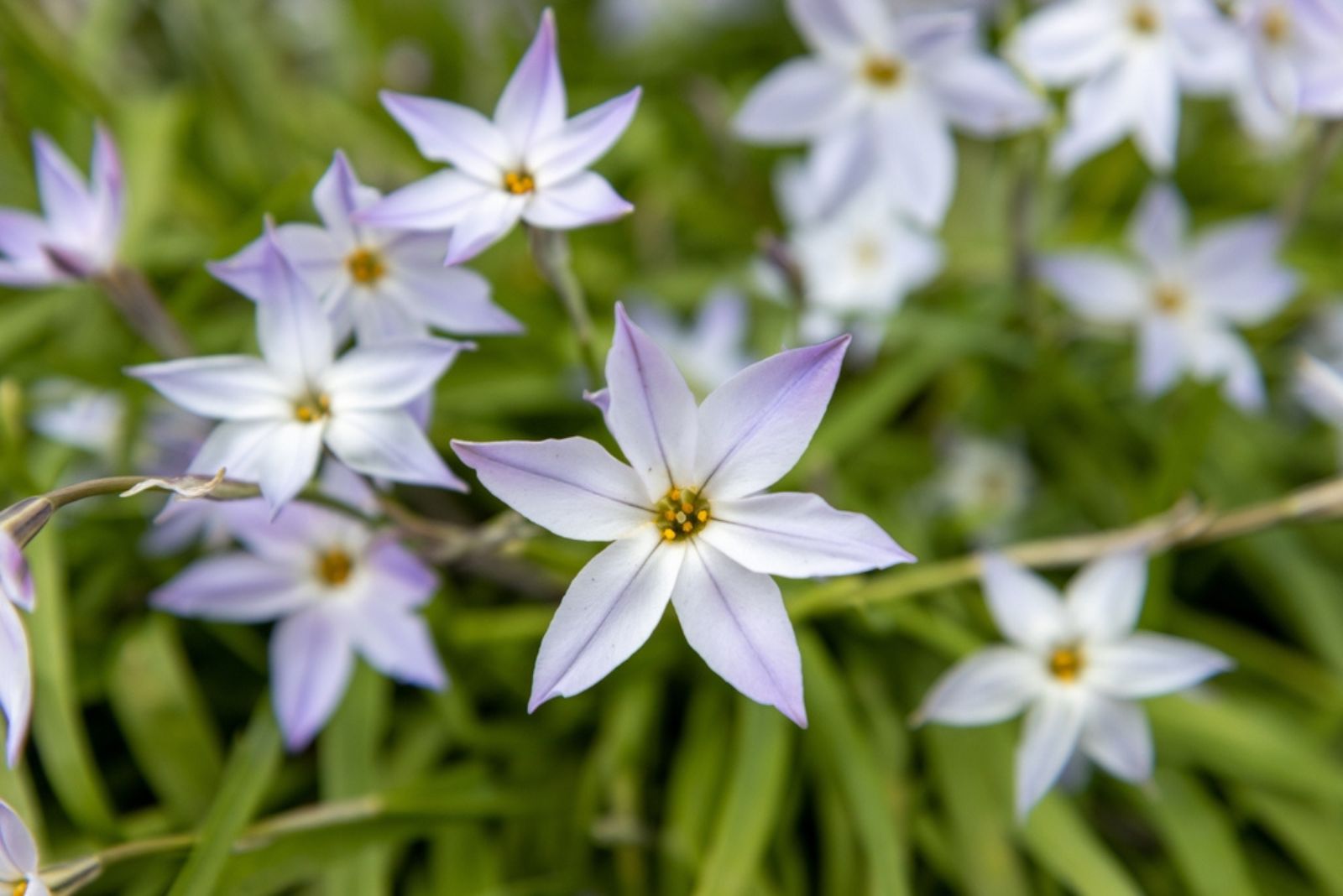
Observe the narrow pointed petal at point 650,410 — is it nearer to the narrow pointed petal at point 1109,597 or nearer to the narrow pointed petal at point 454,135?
the narrow pointed petal at point 454,135

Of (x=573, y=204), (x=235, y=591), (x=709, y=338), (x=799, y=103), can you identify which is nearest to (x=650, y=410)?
(x=573, y=204)

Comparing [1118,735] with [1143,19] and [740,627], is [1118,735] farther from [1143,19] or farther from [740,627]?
[1143,19]

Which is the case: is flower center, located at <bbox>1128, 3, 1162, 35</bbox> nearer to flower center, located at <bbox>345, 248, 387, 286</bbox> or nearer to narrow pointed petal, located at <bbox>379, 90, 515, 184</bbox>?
narrow pointed petal, located at <bbox>379, 90, 515, 184</bbox>

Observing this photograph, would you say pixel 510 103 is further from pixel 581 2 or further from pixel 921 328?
pixel 581 2

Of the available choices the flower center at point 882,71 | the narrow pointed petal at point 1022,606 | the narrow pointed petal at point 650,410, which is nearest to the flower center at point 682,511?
the narrow pointed petal at point 650,410

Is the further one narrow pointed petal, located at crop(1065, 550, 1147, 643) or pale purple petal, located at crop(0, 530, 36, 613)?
narrow pointed petal, located at crop(1065, 550, 1147, 643)

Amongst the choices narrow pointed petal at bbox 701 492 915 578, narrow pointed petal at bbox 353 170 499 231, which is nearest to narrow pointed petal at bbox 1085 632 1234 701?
narrow pointed petal at bbox 701 492 915 578
